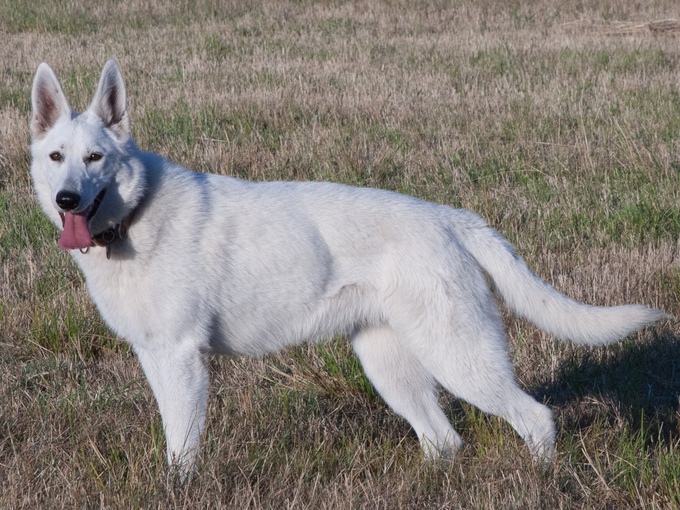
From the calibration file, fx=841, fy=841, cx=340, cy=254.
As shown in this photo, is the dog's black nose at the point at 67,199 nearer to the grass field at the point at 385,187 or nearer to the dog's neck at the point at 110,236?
the dog's neck at the point at 110,236

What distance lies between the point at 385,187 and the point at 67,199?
415cm

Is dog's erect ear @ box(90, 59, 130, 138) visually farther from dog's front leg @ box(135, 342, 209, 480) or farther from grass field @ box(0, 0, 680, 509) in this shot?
grass field @ box(0, 0, 680, 509)

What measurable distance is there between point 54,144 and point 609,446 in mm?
2632

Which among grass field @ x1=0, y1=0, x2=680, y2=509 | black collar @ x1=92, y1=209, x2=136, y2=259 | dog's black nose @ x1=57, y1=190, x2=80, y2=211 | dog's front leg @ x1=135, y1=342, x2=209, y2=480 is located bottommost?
grass field @ x1=0, y1=0, x2=680, y2=509

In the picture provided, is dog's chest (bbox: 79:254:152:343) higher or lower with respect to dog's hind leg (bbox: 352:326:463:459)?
higher

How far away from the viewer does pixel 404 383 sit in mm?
3666

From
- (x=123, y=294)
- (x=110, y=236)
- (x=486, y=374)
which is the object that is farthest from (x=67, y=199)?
(x=486, y=374)

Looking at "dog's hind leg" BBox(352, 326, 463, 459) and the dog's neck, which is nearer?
the dog's neck

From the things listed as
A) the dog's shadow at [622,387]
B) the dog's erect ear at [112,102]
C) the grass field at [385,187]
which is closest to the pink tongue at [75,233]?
the dog's erect ear at [112,102]

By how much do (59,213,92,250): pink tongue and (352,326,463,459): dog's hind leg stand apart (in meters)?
1.20

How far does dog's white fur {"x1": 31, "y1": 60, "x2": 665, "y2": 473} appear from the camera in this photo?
10.7 ft

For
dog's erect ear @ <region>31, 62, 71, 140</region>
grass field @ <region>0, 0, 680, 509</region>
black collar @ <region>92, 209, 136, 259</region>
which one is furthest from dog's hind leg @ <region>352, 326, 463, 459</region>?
dog's erect ear @ <region>31, 62, 71, 140</region>

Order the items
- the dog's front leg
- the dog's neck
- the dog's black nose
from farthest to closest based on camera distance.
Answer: the dog's neck
the dog's front leg
the dog's black nose

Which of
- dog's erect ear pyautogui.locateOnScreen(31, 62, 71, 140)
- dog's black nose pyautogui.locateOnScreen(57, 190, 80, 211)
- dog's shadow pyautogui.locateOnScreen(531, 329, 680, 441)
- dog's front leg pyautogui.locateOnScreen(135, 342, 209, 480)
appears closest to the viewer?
dog's black nose pyautogui.locateOnScreen(57, 190, 80, 211)
